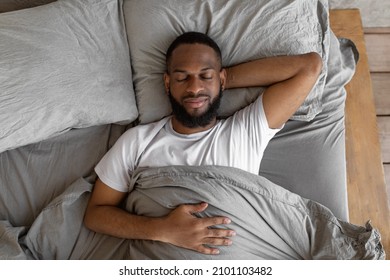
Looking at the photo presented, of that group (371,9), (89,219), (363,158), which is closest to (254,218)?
(89,219)

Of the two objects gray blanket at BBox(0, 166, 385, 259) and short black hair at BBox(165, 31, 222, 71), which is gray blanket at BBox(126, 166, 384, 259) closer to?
gray blanket at BBox(0, 166, 385, 259)

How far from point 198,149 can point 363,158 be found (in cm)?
58

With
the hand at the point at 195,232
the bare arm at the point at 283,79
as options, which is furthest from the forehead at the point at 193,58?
the hand at the point at 195,232

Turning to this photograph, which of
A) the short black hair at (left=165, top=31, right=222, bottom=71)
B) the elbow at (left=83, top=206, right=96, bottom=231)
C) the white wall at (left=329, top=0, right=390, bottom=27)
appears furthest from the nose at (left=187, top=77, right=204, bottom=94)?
the white wall at (left=329, top=0, right=390, bottom=27)

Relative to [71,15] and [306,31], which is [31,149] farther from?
[306,31]

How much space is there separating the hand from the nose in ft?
0.97

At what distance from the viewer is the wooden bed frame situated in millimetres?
1313

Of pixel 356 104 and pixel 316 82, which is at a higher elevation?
pixel 316 82

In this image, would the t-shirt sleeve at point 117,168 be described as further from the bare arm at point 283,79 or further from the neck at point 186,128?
the bare arm at point 283,79

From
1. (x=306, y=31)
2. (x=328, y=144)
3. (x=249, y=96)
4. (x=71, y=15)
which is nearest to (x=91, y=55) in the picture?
(x=71, y=15)

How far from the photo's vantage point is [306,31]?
4.05 feet

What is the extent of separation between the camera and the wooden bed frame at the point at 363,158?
4.31 ft

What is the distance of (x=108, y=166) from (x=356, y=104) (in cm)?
85

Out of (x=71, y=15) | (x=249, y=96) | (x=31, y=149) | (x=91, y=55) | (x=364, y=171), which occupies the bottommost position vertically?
(x=364, y=171)
